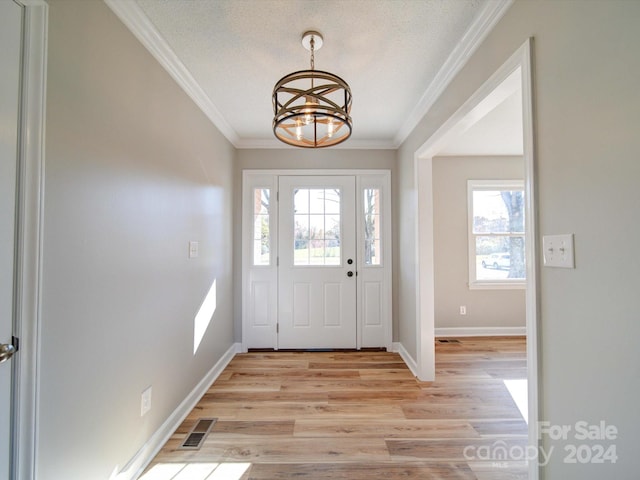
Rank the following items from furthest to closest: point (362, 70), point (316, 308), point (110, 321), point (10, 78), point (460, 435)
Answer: point (316, 308) → point (362, 70) → point (460, 435) → point (110, 321) → point (10, 78)

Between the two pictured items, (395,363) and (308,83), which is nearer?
(308,83)

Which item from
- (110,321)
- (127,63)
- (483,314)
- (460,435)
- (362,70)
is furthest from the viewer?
(483,314)

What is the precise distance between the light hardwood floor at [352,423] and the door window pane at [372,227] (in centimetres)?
120

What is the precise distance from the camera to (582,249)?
3.24 feet

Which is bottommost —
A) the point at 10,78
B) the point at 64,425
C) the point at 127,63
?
the point at 64,425

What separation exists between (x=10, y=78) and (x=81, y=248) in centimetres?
64

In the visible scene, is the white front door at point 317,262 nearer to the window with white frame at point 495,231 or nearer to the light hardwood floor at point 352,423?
the light hardwood floor at point 352,423

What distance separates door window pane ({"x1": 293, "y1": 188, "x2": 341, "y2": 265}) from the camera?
3.43 metres

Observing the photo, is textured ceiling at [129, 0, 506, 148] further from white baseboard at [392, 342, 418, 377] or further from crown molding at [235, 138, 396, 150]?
white baseboard at [392, 342, 418, 377]

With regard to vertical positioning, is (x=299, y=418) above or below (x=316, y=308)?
below

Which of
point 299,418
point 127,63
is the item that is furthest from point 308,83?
point 299,418

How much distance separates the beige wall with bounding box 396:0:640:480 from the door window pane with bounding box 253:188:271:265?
2.74 meters

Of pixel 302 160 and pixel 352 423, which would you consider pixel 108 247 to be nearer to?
pixel 352 423

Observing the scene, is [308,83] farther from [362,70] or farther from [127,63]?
[127,63]
